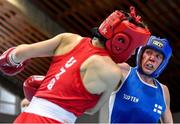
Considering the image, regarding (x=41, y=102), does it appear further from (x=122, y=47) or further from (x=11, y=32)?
(x=11, y=32)

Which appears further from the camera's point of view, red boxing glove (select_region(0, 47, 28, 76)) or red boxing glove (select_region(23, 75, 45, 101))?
red boxing glove (select_region(23, 75, 45, 101))

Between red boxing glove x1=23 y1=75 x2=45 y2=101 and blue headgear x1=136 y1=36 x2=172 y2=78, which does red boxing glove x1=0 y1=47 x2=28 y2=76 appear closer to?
red boxing glove x1=23 y1=75 x2=45 y2=101

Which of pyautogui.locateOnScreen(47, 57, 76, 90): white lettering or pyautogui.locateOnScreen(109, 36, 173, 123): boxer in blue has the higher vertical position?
pyautogui.locateOnScreen(47, 57, 76, 90): white lettering

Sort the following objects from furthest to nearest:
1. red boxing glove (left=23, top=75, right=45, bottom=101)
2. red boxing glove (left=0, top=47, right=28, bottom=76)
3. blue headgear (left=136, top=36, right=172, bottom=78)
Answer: blue headgear (left=136, top=36, right=172, bottom=78) → red boxing glove (left=23, top=75, right=45, bottom=101) → red boxing glove (left=0, top=47, right=28, bottom=76)

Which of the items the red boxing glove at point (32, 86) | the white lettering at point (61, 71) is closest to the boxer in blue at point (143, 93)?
the red boxing glove at point (32, 86)

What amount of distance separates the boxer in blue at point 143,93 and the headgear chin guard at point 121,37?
67 centimetres

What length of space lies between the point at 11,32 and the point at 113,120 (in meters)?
4.61

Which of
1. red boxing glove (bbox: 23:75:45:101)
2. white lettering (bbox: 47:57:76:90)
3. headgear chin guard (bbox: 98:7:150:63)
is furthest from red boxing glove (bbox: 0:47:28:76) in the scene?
headgear chin guard (bbox: 98:7:150:63)

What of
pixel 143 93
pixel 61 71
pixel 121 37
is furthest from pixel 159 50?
pixel 61 71

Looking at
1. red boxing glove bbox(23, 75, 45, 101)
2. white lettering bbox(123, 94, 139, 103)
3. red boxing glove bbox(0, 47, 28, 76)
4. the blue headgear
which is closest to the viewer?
red boxing glove bbox(0, 47, 28, 76)

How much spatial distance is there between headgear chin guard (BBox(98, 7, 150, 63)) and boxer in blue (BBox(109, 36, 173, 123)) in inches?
26.5

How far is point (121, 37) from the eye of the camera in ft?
6.95

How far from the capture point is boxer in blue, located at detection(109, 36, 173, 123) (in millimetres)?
2779

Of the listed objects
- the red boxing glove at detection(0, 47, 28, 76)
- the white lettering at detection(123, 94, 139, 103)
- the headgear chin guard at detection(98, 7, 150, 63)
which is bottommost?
the white lettering at detection(123, 94, 139, 103)
